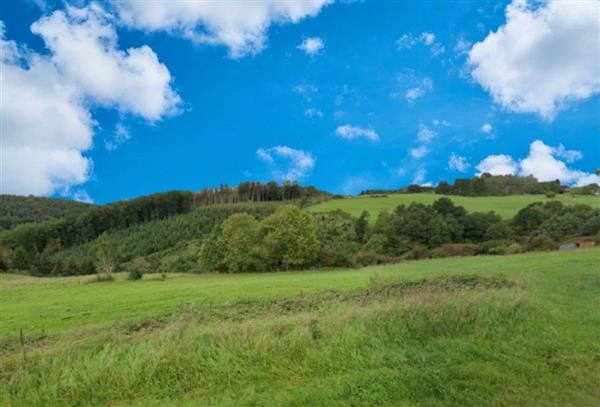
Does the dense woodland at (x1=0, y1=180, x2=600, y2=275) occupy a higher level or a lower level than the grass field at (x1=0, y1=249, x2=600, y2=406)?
higher

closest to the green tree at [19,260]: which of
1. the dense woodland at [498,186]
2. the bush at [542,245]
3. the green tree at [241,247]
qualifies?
the green tree at [241,247]

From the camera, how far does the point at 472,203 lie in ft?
325

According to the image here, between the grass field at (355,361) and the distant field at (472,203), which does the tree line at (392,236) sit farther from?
the grass field at (355,361)

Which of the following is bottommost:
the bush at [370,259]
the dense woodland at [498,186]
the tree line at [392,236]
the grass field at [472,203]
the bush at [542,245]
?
the bush at [370,259]

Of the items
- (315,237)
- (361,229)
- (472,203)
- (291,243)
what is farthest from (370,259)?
(472,203)

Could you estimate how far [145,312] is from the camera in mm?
22672

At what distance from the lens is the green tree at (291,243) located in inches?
2650

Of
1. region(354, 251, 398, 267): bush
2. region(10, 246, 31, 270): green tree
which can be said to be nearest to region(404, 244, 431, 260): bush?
region(354, 251, 398, 267): bush

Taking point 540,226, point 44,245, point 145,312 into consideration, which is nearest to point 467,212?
point 540,226

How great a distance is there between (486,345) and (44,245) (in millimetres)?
173284

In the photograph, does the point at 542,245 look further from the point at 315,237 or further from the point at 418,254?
the point at 315,237

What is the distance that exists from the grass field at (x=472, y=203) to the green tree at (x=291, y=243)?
3260 centimetres

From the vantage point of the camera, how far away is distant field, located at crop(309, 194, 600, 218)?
3494 inches

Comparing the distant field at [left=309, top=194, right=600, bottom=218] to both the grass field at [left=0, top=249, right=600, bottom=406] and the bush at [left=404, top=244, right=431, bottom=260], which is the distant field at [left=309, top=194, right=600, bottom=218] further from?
the grass field at [left=0, top=249, right=600, bottom=406]
